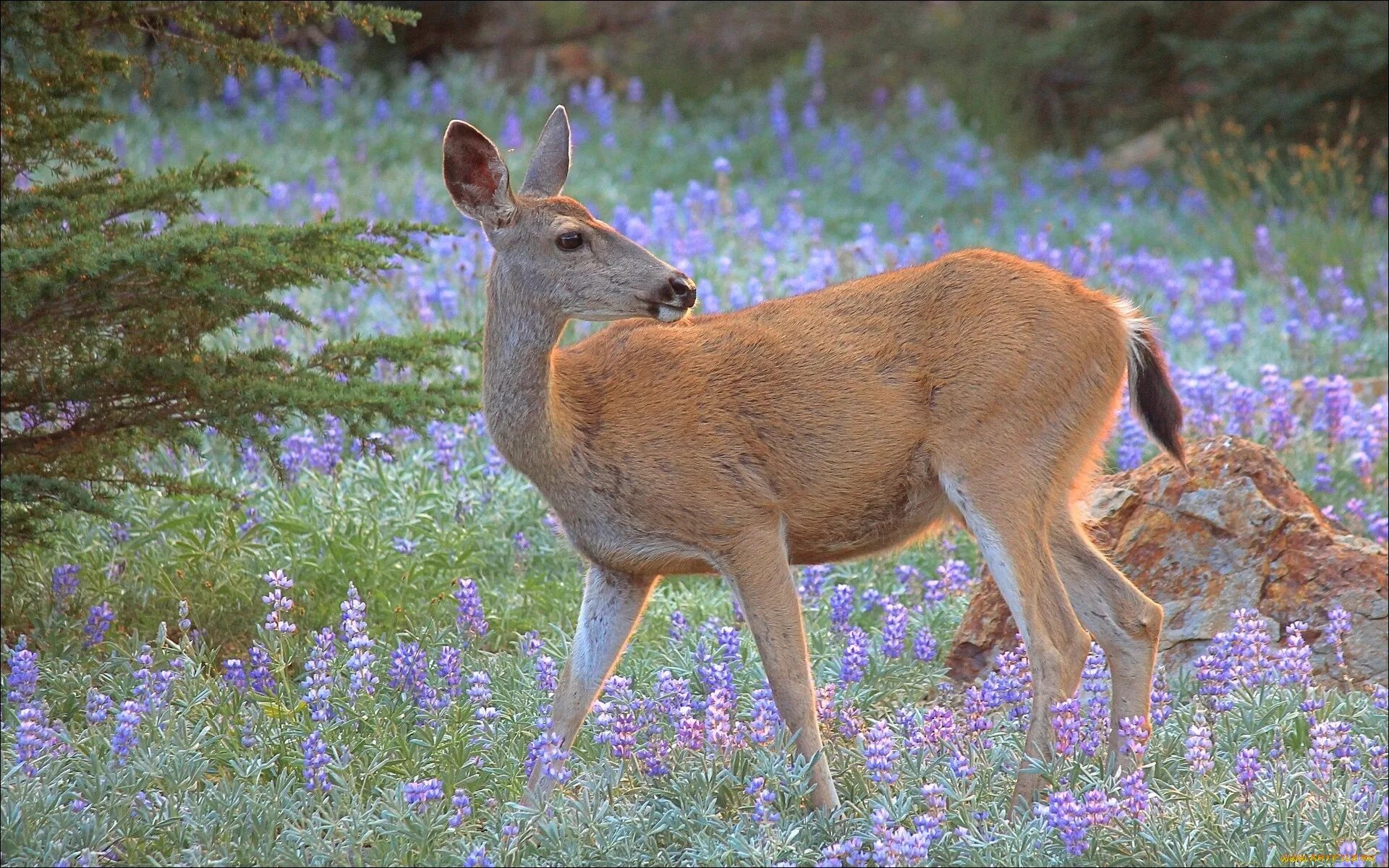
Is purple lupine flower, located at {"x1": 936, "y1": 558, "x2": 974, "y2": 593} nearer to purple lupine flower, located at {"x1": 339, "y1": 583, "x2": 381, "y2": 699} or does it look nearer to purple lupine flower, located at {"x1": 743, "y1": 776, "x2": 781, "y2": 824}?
purple lupine flower, located at {"x1": 743, "y1": 776, "x2": 781, "y2": 824}

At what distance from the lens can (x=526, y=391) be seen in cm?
452

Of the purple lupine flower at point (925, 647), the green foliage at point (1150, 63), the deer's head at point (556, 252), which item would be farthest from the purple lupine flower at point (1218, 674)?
the green foliage at point (1150, 63)

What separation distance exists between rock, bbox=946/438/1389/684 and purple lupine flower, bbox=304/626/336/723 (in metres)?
2.32

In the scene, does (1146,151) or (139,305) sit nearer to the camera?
(139,305)

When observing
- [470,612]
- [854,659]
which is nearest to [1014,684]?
[854,659]

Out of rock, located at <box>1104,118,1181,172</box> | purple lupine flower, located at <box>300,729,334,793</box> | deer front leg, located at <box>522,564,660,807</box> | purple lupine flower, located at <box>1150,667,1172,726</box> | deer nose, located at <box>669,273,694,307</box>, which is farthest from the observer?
rock, located at <box>1104,118,1181,172</box>

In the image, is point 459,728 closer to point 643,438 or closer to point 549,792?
point 549,792

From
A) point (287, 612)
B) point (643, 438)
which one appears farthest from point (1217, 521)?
point (287, 612)

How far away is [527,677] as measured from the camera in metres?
5.31

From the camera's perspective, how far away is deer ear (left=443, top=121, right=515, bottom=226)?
4.49m

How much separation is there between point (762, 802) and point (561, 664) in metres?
1.91

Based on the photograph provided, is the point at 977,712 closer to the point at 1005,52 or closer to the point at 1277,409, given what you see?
the point at 1277,409

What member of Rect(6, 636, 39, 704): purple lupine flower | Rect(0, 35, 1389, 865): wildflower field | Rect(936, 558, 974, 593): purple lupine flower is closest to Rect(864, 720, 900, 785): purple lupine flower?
Rect(0, 35, 1389, 865): wildflower field

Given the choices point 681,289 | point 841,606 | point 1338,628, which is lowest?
point 841,606
